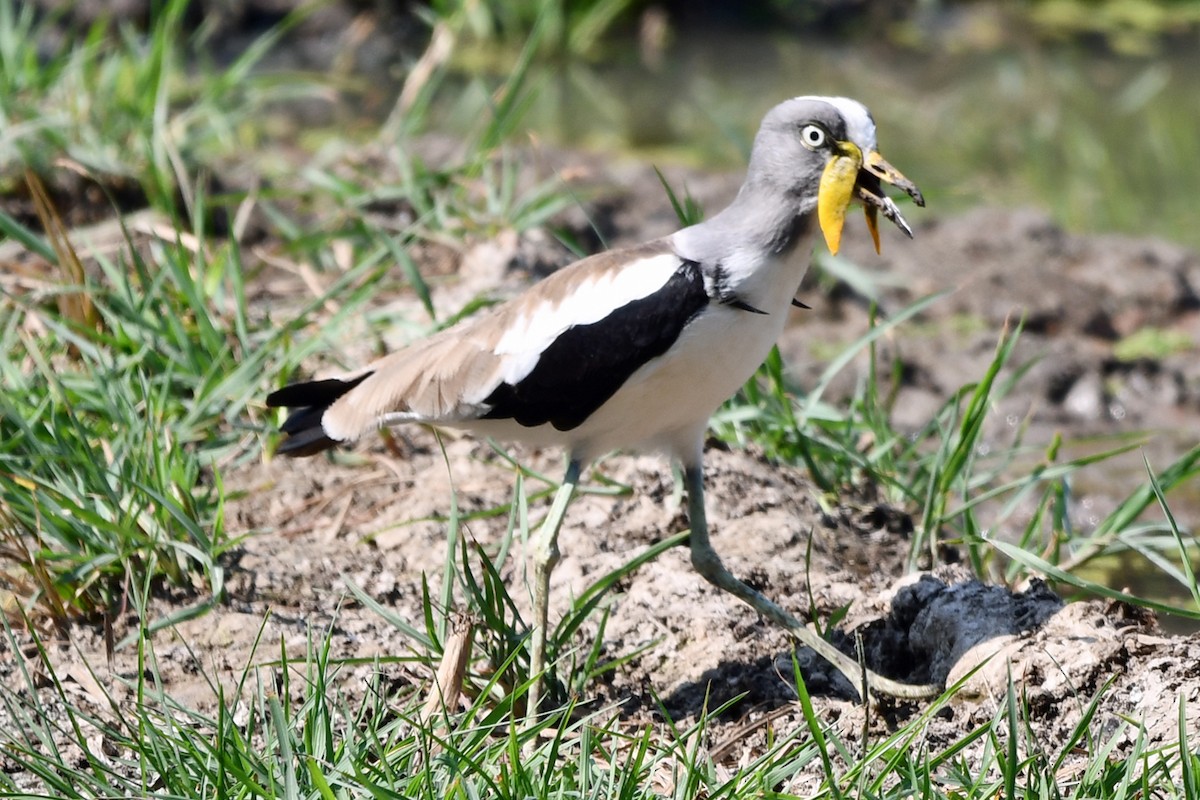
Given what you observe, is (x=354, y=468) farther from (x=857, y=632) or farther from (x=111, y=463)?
(x=857, y=632)

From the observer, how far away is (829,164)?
3.03 meters

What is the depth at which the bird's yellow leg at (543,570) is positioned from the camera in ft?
10.0

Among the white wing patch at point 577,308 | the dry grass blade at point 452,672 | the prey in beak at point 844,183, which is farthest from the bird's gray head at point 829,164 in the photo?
the dry grass blade at point 452,672

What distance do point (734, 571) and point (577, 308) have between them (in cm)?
90

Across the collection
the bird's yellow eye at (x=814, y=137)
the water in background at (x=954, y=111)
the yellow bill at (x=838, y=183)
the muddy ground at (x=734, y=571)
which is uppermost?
the bird's yellow eye at (x=814, y=137)

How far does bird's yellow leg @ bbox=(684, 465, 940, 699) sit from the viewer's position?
314 cm

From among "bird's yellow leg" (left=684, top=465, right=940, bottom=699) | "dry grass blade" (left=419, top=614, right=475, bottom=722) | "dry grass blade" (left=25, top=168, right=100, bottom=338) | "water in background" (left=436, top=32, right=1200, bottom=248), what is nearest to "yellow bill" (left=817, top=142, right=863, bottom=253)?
"bird's yellow leg" (left=684, top=465, right=940, bottom=699)

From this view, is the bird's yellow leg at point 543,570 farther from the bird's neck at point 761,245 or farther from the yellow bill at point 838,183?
the yellow bill at point 838,183

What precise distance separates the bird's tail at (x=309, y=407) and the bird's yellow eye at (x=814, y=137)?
4.06 feet

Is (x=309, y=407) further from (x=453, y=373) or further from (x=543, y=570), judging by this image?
(x=543, y=570)

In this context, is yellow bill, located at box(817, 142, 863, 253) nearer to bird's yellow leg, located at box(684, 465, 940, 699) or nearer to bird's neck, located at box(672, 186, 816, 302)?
bird's neck, located at box(672, 186, 816, 302)

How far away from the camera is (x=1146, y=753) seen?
8.21 ft

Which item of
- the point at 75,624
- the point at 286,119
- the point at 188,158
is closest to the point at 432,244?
the point at 188,158

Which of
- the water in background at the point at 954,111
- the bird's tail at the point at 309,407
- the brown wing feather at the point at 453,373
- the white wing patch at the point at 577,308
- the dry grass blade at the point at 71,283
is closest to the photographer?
the white wing patch at the point at 577,308
